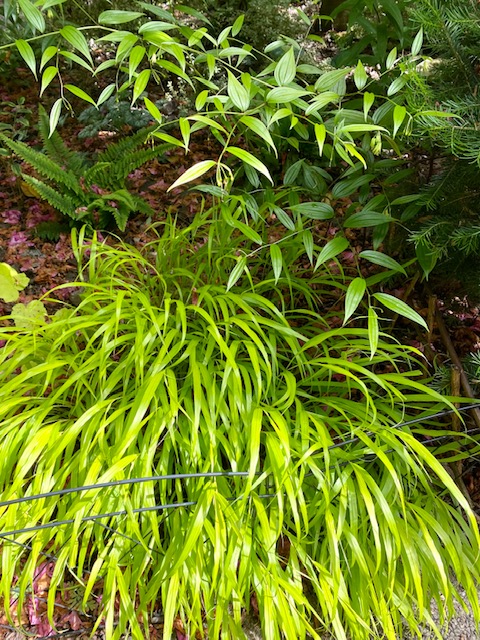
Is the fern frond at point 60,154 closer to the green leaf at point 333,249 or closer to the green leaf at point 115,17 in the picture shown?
the green leaf at point 115,17

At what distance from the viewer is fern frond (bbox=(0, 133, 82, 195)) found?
208cm

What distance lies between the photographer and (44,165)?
2111 millimetres

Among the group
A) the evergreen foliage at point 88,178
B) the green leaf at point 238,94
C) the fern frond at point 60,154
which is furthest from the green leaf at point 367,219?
the fern frond at point 60,154

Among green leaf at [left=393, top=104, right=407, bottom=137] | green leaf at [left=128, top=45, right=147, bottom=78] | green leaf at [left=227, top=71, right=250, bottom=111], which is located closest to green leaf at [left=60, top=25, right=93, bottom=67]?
green leaf at [left=128, top=45, right=147, bottom=78]

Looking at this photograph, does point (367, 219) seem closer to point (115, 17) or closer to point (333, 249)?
point (333, 249)

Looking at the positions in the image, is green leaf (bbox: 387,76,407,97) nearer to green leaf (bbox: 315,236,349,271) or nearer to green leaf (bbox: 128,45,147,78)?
green leaf (bbox: 315,236,349,271)

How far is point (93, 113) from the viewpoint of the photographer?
2.71m

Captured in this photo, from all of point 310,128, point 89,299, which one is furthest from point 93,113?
point 89,299

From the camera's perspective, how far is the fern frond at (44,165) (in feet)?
6.82

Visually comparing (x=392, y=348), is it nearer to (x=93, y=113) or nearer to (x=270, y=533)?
(x=270, y=533)

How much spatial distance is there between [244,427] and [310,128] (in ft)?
3.99

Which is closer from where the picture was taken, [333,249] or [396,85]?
[396,85]

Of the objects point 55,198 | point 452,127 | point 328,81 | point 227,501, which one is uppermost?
point 328,81

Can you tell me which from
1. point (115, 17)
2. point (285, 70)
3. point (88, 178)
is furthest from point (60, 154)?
point (285, 70)
